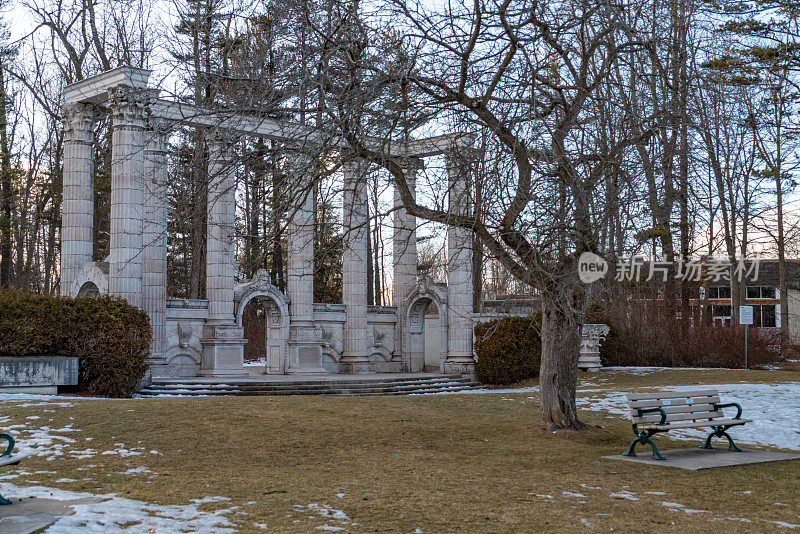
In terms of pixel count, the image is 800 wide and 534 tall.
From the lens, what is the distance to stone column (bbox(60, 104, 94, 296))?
2336 centimetres

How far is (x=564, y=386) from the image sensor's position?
43.6 ft

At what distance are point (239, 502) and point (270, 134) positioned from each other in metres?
17.9

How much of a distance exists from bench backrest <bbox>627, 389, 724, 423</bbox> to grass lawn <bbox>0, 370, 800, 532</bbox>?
2.79 feet

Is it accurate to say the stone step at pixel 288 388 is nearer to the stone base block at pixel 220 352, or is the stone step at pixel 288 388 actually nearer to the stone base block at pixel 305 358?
the stone base block at pixel 220 352

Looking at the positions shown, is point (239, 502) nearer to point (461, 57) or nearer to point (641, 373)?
point (461, 57)

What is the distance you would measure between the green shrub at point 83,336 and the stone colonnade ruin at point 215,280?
2033mm

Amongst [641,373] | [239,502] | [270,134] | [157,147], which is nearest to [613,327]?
[641,373]

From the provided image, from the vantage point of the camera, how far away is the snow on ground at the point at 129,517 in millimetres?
6914

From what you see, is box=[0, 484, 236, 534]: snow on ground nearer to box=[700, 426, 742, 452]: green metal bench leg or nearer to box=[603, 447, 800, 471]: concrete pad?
box=[603, 447, 800, 471]: concrete pad

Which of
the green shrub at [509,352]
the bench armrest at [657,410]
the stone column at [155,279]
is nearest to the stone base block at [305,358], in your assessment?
the stone column at [155,279]

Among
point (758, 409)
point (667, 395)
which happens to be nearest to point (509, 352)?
point (758, 409)

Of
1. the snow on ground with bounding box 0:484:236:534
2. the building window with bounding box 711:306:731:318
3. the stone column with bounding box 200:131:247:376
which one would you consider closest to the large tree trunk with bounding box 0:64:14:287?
the stone column with bounding box 200:131:247:376

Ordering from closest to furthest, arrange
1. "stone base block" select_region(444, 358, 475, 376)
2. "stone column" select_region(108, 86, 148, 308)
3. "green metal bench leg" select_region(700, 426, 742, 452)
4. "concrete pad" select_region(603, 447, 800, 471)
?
"concrete pad" select_region(603, 447, 800, 471), "green metal bench leg" select_region(700, 426, 742, 452), "stone column" select_region(108, 86, 148, 308), "stone base block" select_region(444, 358, 475, 376)

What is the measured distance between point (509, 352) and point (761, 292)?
119 ft
